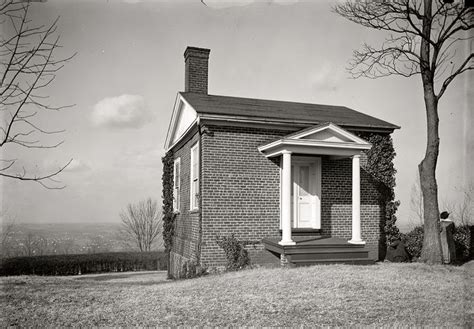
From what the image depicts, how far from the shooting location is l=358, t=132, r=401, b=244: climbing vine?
14258mm

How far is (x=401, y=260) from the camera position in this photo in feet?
45.2

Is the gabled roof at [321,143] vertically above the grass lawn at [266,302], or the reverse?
the gabled roof at [321,143]

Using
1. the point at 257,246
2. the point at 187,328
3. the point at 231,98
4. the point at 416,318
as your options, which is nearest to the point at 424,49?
the point at 231,98

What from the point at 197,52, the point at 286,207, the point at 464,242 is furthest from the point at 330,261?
the point at 197,52

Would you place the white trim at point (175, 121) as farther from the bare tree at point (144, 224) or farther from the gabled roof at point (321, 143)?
the bare tree at point (144, 224)

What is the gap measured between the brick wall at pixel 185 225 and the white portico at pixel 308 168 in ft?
9.60

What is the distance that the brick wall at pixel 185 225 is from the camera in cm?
1359

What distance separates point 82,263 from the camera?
26047mm

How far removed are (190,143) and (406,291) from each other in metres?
8.72

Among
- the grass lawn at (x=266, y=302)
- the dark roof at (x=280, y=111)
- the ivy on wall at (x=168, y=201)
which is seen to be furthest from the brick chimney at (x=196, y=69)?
the grass lawn at (x=266, y=302)

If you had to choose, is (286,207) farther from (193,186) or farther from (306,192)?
(193,186)

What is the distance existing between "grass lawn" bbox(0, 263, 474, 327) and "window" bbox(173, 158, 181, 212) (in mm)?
7106

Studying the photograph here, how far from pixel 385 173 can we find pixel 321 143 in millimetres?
3599

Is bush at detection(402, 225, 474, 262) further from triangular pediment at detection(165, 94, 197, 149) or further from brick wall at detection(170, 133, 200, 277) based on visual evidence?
triangular pediment at detection(165, 94, 197, 149)
